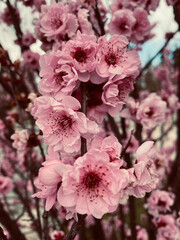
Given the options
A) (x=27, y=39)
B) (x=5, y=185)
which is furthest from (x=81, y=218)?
(x=5, y=185)

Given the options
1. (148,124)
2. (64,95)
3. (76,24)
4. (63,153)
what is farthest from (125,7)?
(63,153)

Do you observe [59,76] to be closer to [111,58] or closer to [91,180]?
[111,58]

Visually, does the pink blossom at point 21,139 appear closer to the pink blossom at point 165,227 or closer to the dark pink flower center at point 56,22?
the dark pink flower center at point 56,22

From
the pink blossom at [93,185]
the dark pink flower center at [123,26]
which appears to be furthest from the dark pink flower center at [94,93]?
the dark pink flower center at [123,26]

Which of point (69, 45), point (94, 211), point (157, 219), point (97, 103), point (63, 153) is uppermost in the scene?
point (69, 45)

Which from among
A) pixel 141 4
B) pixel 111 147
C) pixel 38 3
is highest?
pixel 38 3

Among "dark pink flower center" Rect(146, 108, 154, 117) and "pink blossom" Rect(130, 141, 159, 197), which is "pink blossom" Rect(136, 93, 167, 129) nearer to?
"dark pink flower center" Rect(146, 108, 154, 117)

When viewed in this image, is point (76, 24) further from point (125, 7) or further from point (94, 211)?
point (94, 211)
